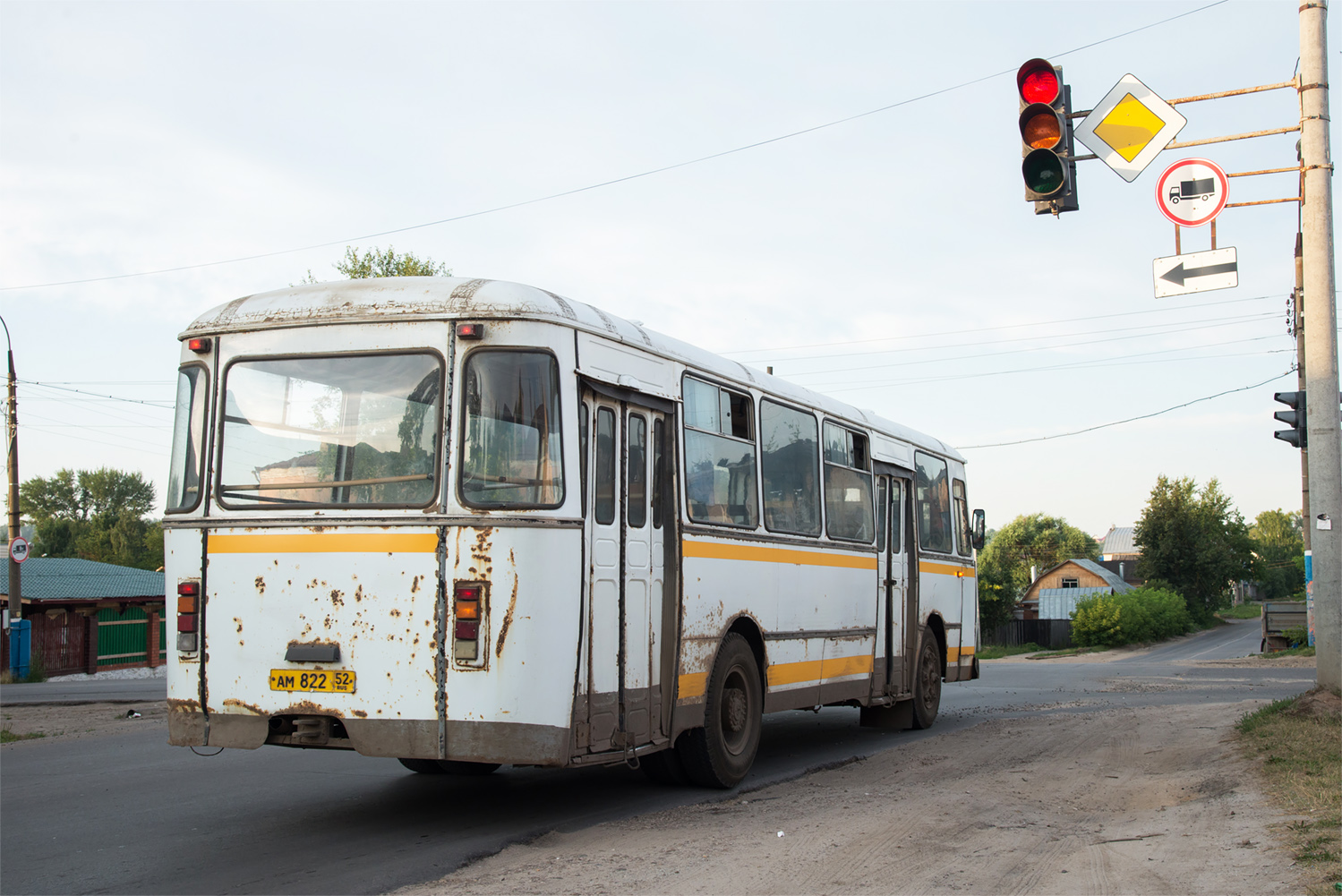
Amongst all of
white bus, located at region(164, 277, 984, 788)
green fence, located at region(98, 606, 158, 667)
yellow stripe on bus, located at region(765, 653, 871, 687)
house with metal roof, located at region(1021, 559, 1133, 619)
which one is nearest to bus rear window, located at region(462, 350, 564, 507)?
white bus, located at region(164, 277, 984, 788)

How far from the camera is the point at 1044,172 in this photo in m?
9.42

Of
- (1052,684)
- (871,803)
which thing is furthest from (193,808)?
(1052,684)

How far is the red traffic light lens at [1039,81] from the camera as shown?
948 cm

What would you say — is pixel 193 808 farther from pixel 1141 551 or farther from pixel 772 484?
pixel 1141 551

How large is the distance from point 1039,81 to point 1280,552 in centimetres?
16347

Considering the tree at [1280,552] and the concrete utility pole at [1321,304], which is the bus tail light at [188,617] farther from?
the tree at [1280,552]

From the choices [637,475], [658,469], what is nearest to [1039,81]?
[658,469]

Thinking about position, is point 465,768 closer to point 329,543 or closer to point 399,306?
point 329,543

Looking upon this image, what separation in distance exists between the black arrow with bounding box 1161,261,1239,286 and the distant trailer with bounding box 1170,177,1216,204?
24.5 inches

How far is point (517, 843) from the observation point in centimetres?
702

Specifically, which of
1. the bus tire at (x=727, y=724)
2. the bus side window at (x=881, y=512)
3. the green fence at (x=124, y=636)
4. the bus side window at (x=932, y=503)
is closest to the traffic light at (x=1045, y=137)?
the bus side window at (x=881, y=512)

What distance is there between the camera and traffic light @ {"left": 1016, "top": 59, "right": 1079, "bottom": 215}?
942cm

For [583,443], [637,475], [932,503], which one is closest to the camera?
[583,443]

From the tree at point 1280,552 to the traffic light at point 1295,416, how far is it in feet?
380
